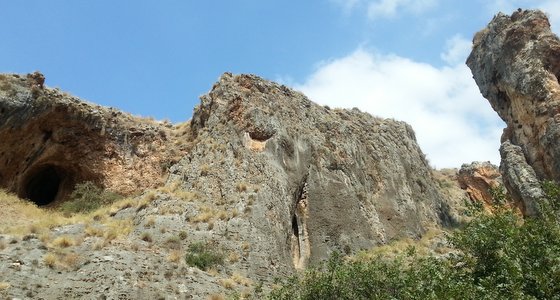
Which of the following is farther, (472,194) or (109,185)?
(472,194)

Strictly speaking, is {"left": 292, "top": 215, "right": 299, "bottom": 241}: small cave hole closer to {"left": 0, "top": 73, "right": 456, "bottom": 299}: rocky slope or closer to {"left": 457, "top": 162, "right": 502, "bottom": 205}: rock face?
{"left": 0, "top": 73, "right": 456, "bottom": 299}: rocky slope

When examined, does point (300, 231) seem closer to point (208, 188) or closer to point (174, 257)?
point (208, 188)

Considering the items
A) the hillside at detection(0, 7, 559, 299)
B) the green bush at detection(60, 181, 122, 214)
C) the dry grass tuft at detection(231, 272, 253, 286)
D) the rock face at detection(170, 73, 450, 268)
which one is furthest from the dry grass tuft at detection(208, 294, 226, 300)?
the green bush at detection(60, 181, 122, 214)

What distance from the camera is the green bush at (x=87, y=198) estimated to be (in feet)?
119

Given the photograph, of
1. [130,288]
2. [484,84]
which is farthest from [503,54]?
[130,288]

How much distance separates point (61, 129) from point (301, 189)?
18.2 m

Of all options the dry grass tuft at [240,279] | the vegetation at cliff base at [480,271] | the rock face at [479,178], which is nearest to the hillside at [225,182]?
the dry grass tuft at [240,279]

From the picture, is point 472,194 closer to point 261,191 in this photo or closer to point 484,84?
point 484,84

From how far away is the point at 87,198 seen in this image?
123ft

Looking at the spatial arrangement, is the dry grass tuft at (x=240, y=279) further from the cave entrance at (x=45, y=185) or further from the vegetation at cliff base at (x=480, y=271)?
the cave entrance at (x=45, y=185)

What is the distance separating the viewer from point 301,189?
37.8 metres

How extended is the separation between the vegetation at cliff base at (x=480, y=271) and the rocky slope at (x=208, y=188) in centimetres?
623

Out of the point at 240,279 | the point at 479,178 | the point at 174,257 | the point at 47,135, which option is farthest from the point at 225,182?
the point at 479,178

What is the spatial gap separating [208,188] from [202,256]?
333 inches
